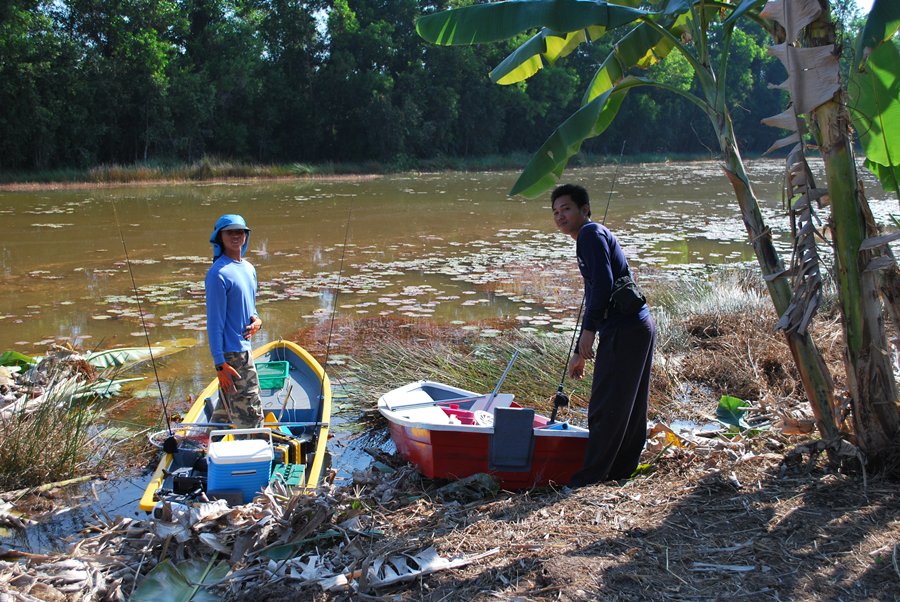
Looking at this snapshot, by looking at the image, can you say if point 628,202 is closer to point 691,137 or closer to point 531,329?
point 531,329

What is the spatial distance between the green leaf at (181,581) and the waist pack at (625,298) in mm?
2343

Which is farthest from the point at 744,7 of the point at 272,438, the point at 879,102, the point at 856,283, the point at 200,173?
the point at 200,173

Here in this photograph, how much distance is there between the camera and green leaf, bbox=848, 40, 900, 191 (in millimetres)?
4211

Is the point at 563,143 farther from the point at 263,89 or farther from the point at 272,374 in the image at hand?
the point at 263,89

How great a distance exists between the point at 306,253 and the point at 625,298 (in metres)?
10.7

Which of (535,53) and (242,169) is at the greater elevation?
(535,53)

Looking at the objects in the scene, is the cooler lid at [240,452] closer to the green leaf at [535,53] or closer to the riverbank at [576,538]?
the riverbank at [576,538]

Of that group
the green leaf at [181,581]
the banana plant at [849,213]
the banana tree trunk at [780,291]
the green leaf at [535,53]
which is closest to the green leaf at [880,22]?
the banana plant at [849,213]

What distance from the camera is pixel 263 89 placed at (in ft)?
137

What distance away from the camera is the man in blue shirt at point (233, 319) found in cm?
484

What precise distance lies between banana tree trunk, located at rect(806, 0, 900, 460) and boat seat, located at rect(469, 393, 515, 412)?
7.44 feet

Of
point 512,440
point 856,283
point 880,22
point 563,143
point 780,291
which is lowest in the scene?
point 512,440

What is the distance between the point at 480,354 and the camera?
7258 mm

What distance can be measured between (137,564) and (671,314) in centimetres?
616
